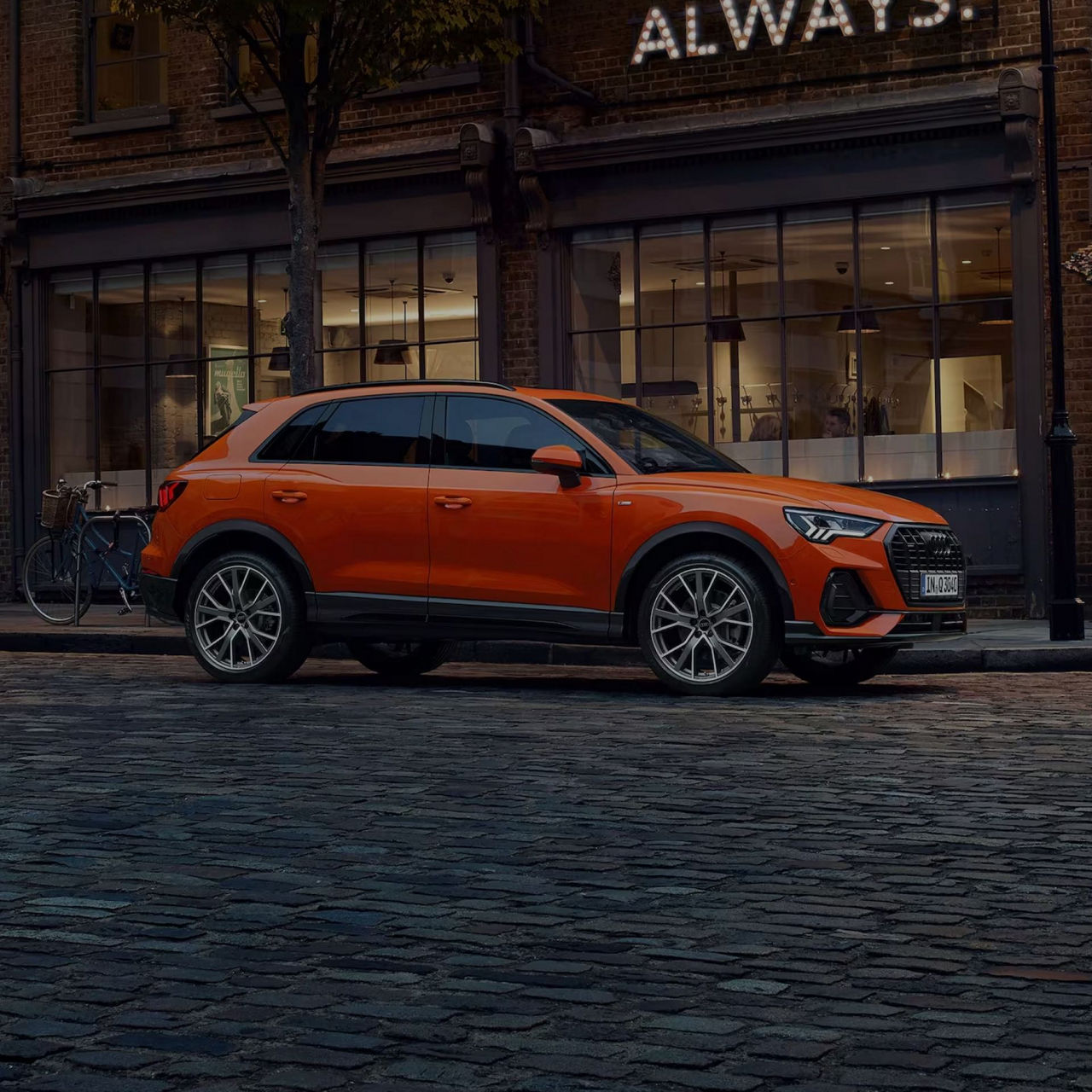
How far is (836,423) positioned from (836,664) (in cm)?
625

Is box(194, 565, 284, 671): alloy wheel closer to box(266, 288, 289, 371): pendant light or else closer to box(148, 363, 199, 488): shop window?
box(266, 288, 289, 371): pendant light

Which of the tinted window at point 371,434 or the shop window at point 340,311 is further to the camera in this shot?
the shop window at point 340,311

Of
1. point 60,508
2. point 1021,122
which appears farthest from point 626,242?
point 60,508

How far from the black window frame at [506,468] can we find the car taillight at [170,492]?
1698mm

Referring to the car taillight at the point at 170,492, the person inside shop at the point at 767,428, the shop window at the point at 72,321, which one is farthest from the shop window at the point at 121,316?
the car taillight at the point at 170,492

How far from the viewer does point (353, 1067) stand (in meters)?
3.81

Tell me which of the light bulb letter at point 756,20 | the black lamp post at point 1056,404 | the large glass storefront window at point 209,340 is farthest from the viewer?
the large glass storefront window at point 209,340

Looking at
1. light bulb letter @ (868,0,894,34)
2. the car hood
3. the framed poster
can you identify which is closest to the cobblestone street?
the car hood

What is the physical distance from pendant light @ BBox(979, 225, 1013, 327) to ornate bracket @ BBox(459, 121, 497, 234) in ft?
16.2

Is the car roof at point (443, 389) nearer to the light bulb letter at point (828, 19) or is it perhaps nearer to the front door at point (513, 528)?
the front door at point (513, 528)

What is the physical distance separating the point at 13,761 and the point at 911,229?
11.4 meters

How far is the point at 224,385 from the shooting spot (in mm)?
21156

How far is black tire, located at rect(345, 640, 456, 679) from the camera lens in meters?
12.9

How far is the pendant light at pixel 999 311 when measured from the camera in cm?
1717
